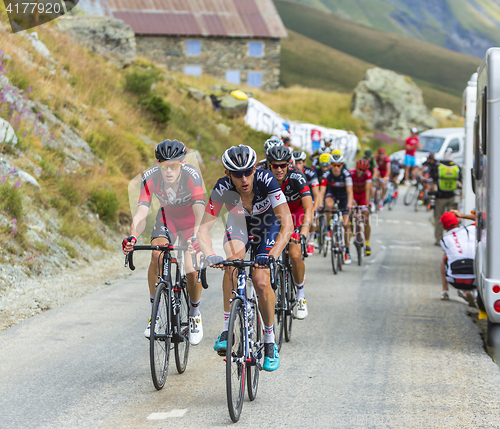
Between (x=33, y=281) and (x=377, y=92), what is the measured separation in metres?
43.1

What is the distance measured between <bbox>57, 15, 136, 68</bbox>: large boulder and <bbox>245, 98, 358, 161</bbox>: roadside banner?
764cm

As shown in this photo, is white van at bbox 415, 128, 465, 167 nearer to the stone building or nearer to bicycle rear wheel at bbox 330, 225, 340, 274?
bicycle rear wheel at bbox 330, 225, 340, 274

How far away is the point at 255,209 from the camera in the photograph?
574 cm

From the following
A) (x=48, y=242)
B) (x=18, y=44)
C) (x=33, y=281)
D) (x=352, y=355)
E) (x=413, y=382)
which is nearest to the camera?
(x=413, y=382)

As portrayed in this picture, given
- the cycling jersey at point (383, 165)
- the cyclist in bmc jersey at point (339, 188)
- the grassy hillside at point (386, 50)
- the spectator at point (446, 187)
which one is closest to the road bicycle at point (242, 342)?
the cyclist in bmc jersey at point (339, 188)

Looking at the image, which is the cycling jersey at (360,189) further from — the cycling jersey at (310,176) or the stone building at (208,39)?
the stone building at (208,39)

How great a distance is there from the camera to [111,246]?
13.0 metres

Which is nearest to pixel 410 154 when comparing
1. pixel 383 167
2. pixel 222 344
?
pixel 383 167

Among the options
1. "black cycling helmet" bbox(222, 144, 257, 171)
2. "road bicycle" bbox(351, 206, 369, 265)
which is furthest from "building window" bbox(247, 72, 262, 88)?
"black cycling helmet" bbox(222, 144, 257, 171)

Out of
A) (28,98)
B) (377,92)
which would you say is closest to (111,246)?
(28,98)

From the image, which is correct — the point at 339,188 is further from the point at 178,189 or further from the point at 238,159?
the point at 238,159

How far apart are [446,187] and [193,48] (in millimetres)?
39449

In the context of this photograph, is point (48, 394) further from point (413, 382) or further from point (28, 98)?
point (28, 98)

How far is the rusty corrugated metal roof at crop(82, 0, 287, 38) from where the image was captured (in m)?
50.3
